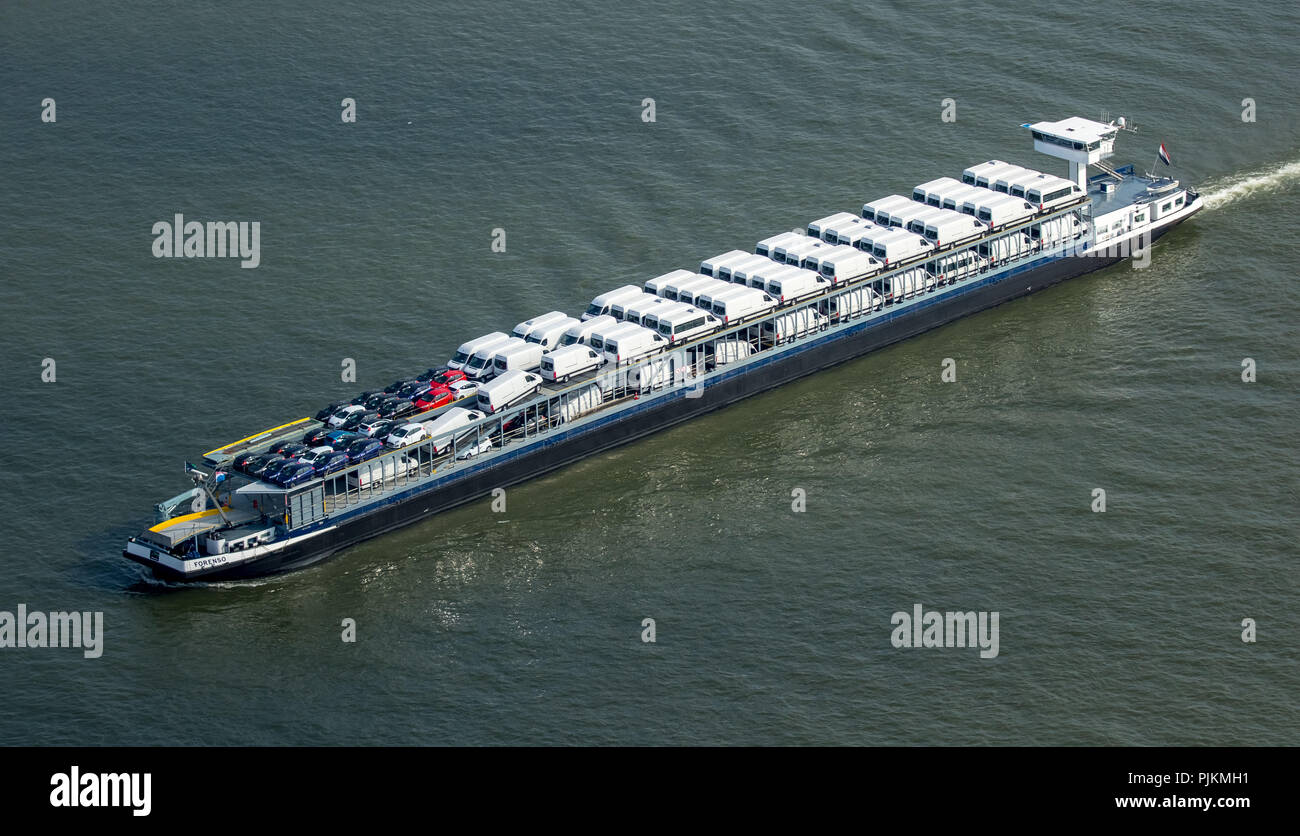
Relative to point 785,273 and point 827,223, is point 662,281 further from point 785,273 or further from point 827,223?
point 827,223

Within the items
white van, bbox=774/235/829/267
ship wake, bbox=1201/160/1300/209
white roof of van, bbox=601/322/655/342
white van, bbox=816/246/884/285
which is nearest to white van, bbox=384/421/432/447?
white roof of van, bbox=601/322/655/342

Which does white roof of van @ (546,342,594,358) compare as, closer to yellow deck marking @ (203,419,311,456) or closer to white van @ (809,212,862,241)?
yellow deck marking @ (203,419,311,456)

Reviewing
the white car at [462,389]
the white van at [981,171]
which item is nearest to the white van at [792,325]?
the white car at [462,389]

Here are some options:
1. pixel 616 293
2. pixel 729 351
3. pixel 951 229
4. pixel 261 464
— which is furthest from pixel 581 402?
pixel 951 229

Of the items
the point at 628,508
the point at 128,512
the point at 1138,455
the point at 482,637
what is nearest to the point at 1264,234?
the point at 1138,455

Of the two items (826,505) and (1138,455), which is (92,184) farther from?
(1138,455)

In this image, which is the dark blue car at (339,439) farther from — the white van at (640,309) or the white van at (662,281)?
the white van at (662,281)
